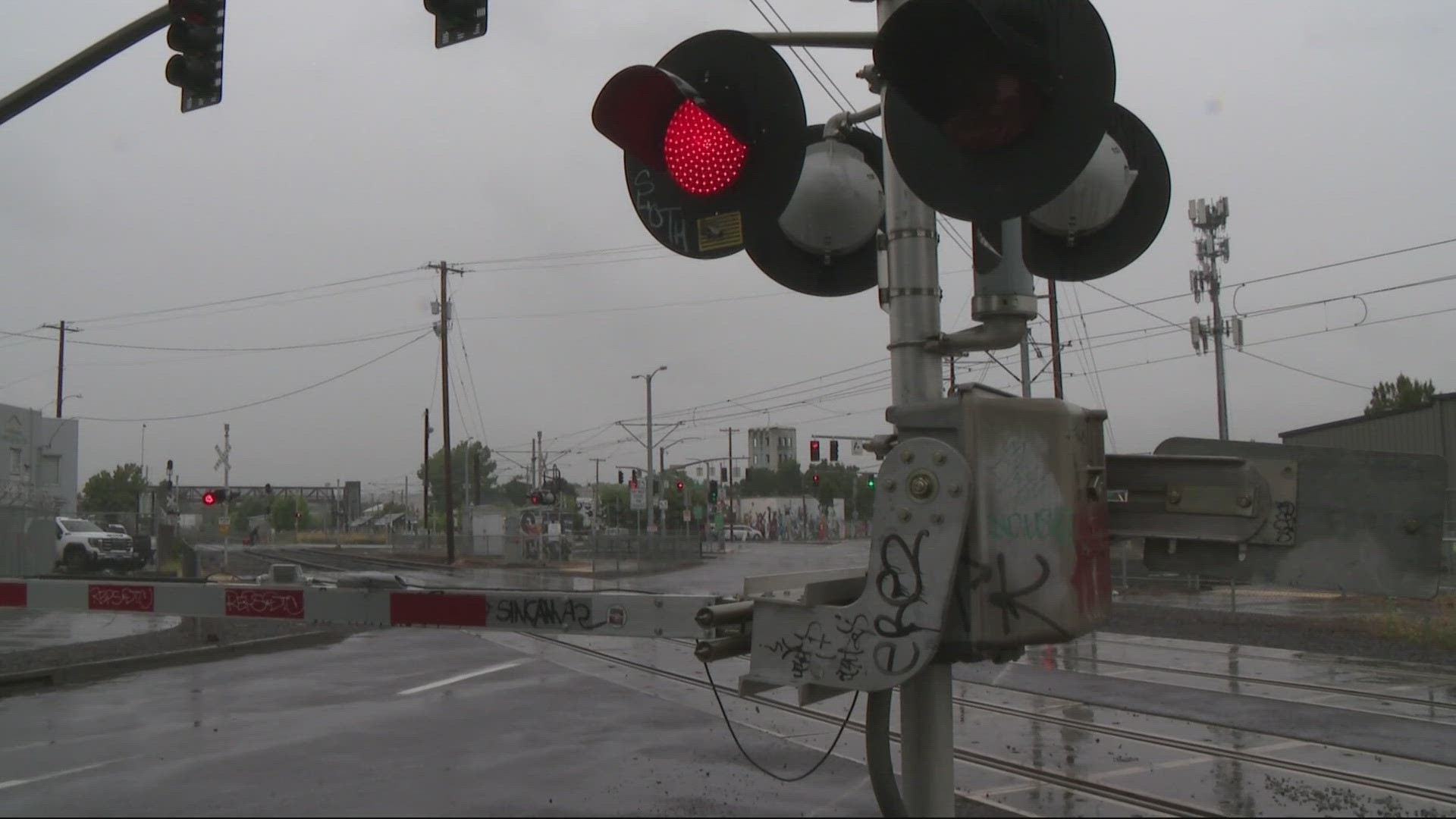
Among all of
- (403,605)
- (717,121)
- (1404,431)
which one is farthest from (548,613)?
(1404,431)

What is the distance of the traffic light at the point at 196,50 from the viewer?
35.3ft

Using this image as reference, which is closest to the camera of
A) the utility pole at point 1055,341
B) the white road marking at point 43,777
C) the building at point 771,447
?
the white road marking at point 43,777

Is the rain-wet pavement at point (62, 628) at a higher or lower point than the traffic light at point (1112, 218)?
lower

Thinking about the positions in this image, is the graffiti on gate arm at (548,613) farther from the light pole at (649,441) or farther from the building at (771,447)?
the building at (771,447)

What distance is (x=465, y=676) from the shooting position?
13.0 meters

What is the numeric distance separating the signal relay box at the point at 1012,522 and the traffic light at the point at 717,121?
105cm

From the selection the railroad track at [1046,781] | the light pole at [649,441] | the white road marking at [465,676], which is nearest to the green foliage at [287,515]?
the light pole at [649,441]

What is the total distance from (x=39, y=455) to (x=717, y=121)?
46.4 m

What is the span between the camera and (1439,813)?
621 centimetres

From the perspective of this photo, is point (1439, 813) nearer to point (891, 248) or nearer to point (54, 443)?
point (891, 248)

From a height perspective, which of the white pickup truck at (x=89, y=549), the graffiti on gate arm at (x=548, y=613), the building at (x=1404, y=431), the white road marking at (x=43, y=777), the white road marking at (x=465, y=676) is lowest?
the white road marking at (x=465, y=676)

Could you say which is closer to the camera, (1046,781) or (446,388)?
(1046,781)

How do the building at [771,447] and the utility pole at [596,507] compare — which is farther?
the building at [771,447]

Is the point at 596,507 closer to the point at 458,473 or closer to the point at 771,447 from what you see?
the point at 771,447
